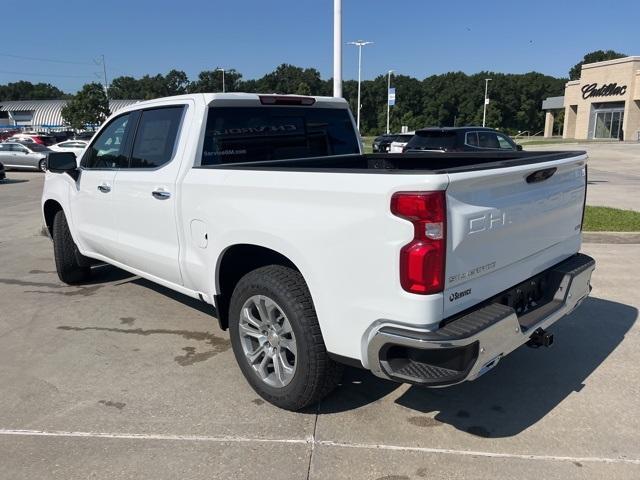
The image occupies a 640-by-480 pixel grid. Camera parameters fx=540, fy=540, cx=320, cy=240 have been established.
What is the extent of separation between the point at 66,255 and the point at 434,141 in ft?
33.7

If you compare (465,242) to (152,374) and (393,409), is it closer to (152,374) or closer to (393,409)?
(393,409)

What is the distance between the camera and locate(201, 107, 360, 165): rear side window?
4.05 metres

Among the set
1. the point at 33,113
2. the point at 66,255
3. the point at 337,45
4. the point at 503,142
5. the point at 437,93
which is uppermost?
the point at 437,93

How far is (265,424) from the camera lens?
3.29m

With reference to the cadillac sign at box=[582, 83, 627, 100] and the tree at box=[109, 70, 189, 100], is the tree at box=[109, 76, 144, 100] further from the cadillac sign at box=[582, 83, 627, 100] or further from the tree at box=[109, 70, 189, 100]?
the cadillac sign at box=[582, 83, 627, 100]

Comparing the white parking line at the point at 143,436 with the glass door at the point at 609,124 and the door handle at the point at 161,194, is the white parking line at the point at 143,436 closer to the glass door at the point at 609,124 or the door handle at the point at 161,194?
the door handle at the point at 161,194

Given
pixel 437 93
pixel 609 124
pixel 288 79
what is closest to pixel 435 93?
pixel 437 93

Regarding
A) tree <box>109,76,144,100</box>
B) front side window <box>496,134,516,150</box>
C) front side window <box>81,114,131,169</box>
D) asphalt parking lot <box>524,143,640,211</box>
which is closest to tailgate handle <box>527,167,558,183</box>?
front side window <box>81,114,131,169</box>

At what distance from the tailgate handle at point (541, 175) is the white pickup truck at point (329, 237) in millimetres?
14

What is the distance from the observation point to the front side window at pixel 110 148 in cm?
473

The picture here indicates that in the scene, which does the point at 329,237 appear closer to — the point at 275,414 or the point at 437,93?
the point at 275,414

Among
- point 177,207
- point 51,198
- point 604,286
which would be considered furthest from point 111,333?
point 604,286

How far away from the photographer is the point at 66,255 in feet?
19.4

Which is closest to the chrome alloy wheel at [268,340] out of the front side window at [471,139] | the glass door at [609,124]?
the front side window at [471,139]
